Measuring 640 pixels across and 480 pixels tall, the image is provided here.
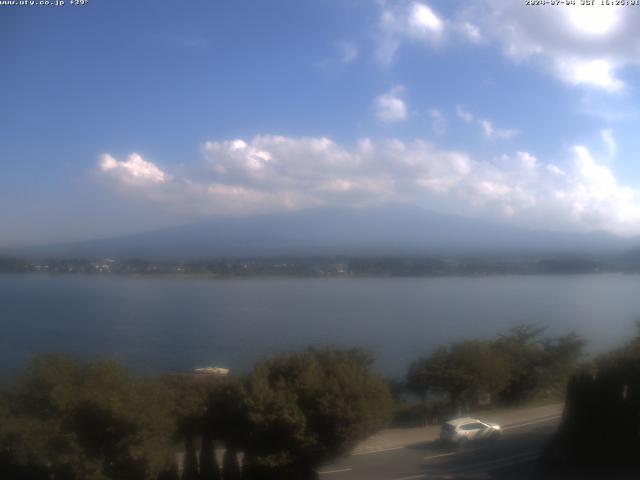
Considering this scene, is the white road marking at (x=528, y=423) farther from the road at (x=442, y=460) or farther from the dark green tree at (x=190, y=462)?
the dark green tree at (x=190, y=462)

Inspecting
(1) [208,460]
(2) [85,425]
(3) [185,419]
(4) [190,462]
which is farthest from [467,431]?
(2) [85,425]

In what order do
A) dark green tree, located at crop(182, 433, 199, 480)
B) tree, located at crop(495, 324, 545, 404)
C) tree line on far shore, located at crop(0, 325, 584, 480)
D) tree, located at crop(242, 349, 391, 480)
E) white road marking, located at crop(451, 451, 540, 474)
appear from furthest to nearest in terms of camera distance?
1. tree, located at crop(495, 324, 545, 404)
2. white road marking, located at crop(451, 451, 540, 474)
3. dark green tree, located at crop(182, 433, 199, 480)
4. tree, located at crop(242, 349, 391, 480)
5. tree line on far shore, located at crop(0, 325, 584, 480)

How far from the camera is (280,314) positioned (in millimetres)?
28719

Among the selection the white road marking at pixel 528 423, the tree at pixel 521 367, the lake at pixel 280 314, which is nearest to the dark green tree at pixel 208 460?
the lake at pixel 280 314

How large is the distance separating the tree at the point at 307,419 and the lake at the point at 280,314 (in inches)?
188

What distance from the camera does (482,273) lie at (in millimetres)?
33969

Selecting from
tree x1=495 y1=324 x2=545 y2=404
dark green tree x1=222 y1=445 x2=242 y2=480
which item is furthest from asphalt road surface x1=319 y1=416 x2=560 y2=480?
tree x1=495 y1=324 x2=545 y2=404

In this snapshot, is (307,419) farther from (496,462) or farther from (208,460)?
(496,462)

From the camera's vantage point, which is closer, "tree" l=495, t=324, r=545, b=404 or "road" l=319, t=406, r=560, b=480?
"road" l=319, t=406, r=560, b=480

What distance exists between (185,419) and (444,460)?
13.1 feet

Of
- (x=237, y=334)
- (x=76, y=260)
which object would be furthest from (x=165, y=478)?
(x=76, y=260)

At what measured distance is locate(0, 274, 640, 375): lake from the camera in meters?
19.2

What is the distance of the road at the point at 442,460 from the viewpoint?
25.7ft

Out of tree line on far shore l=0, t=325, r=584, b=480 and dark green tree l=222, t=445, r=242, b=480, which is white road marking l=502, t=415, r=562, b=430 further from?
dark green tree l=222, t=445, r=242, b=480
